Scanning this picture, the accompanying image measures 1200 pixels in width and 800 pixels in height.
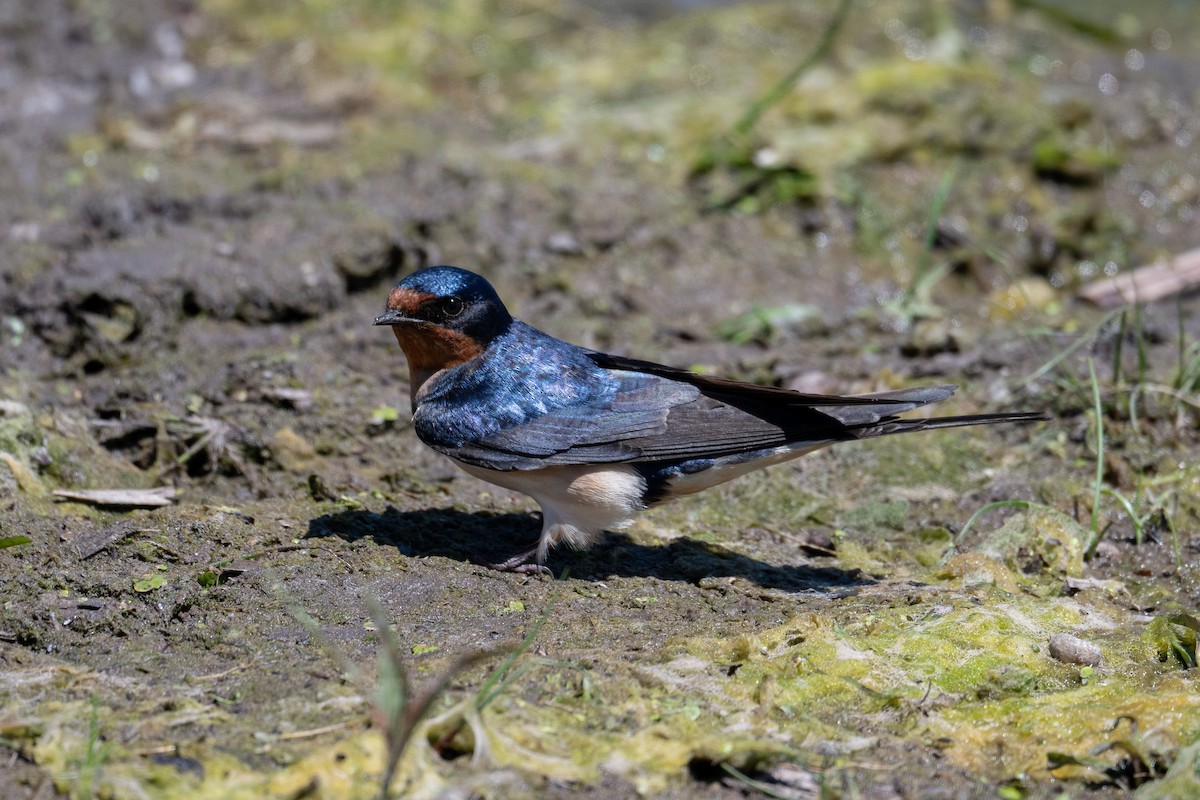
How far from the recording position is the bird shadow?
461 centimetres

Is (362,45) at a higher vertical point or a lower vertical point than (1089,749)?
higher

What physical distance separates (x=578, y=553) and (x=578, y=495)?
1.19 ft

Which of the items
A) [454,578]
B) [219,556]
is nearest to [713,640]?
[454,578]

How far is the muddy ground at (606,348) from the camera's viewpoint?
3.27 m

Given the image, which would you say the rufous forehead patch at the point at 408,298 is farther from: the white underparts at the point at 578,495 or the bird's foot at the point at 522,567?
the bird's foot at the point at 522,567

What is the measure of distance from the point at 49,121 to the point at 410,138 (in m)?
2.31

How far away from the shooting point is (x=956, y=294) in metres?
7.13

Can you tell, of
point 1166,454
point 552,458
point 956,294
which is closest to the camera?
point 552,458

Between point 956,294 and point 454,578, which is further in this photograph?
point 956,294

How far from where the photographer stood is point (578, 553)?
4.91 meters

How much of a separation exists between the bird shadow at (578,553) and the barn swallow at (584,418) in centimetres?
15

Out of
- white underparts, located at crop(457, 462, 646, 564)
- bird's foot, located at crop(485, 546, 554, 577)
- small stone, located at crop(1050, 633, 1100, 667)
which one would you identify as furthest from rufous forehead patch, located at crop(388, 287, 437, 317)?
small stone, located at crop(1050, 633, 1100, 667)

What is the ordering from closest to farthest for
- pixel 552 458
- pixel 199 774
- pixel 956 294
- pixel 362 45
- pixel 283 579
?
pixel 199 774 → pixel 283 579 → pixel 552 458 → pixel 956 294 → pixel 362 45

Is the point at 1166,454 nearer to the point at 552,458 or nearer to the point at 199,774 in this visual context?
the point at 552,458
